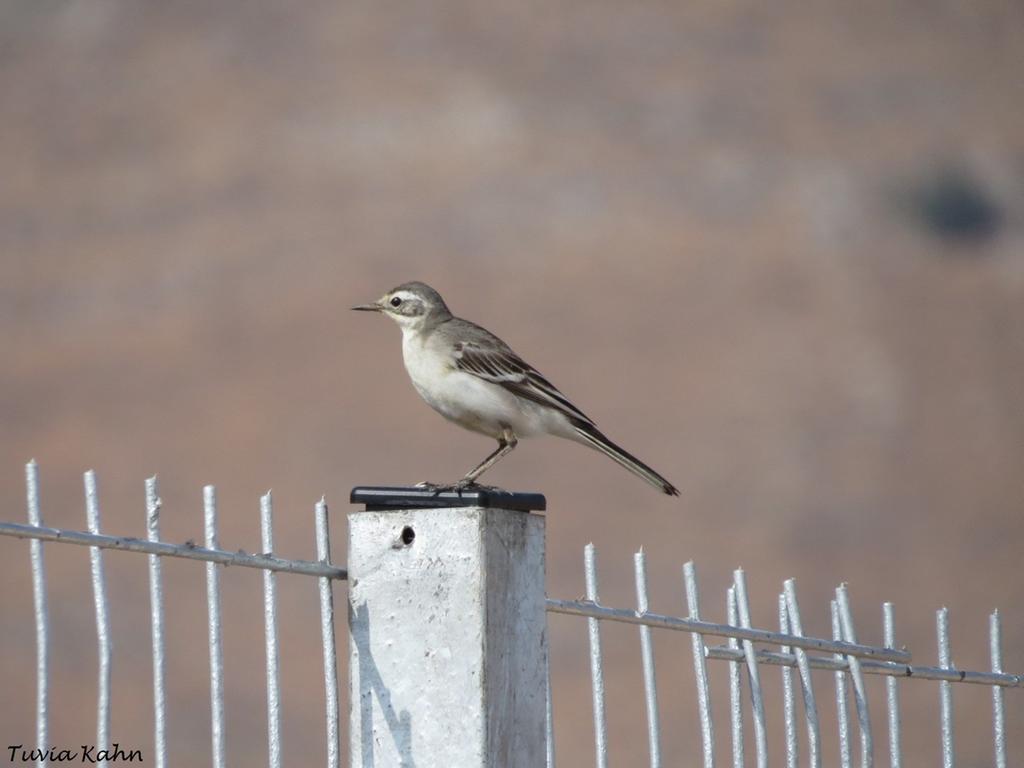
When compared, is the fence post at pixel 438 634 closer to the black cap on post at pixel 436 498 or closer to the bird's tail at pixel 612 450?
the black cap on post at pixel 436 498

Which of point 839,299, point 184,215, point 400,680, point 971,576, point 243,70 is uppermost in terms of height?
point 243,70

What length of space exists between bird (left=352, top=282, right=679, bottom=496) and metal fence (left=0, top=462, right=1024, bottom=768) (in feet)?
5.18

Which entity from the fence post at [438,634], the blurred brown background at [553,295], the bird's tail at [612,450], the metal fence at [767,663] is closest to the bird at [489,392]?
the bird's tail at [612,450]

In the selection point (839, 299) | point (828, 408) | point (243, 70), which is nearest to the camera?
point (828, 408)

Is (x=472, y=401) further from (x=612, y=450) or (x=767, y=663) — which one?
(x=767, y=663)

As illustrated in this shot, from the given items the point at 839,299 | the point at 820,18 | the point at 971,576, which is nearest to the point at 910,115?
the point at 820,18

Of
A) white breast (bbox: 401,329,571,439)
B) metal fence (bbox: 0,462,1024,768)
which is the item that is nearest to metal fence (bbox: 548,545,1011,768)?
metal fence (bbox: 0,462,1024,768)

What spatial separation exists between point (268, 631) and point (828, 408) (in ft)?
137

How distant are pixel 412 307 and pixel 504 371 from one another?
2.98 ft

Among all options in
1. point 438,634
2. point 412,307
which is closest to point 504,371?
point 412,307

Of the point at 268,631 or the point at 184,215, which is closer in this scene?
the point at 268,631

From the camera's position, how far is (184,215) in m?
53.5

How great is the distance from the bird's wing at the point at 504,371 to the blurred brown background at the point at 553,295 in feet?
82.4

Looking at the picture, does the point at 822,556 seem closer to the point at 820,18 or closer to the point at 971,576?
the point at 971,576
